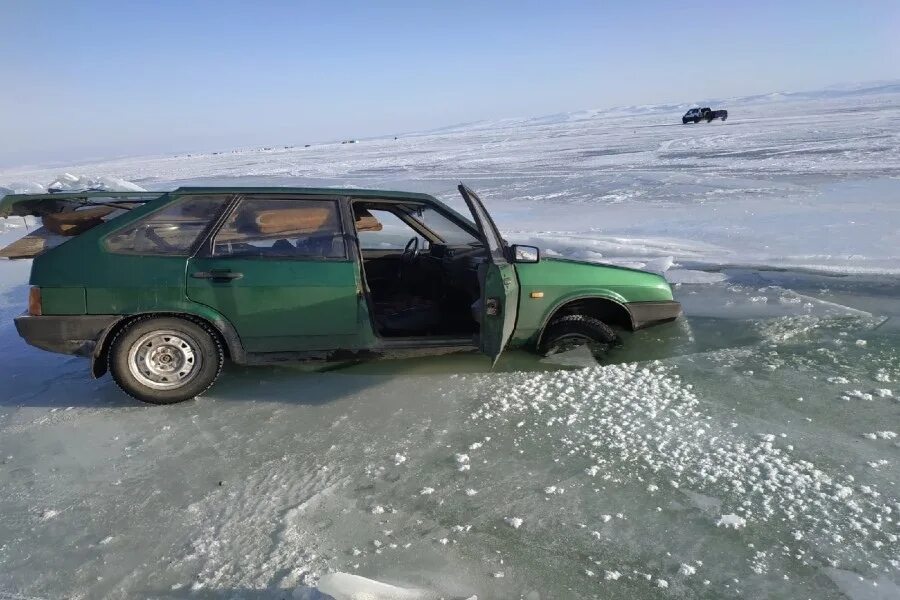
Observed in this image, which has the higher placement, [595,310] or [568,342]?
[595,310]

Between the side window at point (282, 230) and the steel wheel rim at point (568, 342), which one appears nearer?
the side window at point (282, 230)

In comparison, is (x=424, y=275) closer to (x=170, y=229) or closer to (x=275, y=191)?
(x=275, y=191)

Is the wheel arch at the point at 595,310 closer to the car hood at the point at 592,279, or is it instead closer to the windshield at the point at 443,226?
the car hood at the point at 592,279

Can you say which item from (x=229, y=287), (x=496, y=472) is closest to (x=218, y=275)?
(x=229, y=287)

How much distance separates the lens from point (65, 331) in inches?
157

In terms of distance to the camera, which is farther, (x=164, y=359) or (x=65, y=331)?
(x=164, y=359)

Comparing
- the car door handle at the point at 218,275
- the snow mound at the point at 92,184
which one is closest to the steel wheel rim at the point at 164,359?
the car door handle at the point at 218,275

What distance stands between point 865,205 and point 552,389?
8875 millimetres

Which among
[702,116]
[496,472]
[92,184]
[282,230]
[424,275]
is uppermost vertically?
[702,116]

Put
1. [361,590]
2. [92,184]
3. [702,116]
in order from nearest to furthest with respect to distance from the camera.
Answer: [361,590] → [92,184] → [702,116]

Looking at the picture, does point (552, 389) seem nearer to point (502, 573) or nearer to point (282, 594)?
point (502, 573)

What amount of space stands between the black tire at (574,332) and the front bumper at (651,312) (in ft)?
0.76

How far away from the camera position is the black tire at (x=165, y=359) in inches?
160

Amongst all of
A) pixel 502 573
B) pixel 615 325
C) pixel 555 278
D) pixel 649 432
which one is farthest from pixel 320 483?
pixel 615 325
